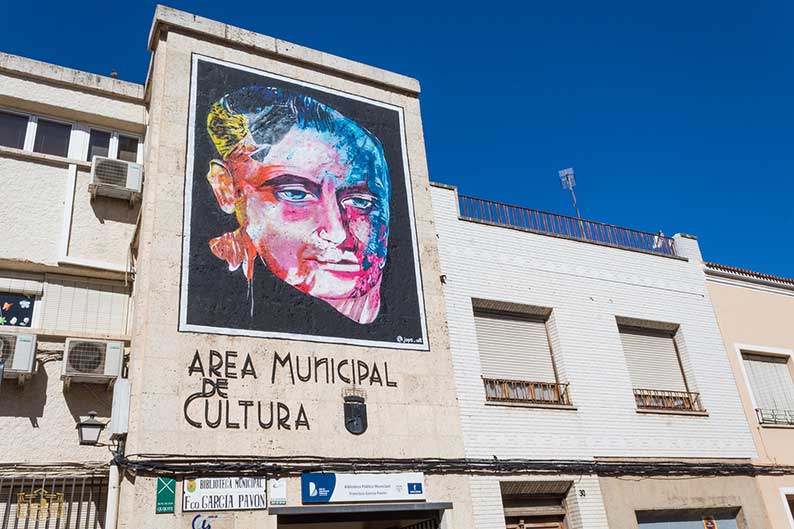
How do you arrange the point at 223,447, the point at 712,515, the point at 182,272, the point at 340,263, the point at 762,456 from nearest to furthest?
the point at 223,447 < the point at 182,272 < the point at 340,263 < the point at 712,515 < the point at 762,456

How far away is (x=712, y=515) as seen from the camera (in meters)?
12.9

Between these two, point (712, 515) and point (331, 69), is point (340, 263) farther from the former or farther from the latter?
point (712, 515)

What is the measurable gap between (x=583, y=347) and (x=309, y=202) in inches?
215

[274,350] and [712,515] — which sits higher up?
[274,350]

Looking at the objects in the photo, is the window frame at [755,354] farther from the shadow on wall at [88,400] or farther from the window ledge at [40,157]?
the window ledge at [40,157]

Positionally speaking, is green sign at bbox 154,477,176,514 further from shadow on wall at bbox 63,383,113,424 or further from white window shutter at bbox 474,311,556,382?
white window shutter at bbox 474,311,556,382

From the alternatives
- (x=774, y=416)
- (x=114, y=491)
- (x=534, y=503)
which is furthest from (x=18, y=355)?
(x=774, y=416)

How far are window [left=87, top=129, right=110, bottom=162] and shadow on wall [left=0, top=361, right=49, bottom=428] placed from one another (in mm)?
3721

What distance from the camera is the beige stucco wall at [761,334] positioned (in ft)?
45.5

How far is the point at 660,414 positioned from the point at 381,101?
752 cm

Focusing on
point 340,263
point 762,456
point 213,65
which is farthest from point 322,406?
point 762,456

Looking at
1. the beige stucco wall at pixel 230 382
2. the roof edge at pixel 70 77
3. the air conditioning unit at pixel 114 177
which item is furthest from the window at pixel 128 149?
the beige stucco wall at pixel 230 382

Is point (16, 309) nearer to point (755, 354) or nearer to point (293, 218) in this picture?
point (293, 218)

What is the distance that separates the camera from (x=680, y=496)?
12.6 metres
